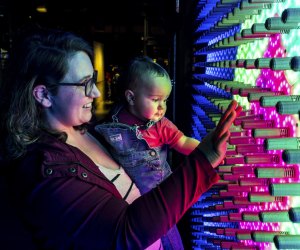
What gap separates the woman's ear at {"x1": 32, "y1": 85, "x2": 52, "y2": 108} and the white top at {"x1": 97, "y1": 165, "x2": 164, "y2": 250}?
31cm

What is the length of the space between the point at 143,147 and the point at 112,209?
0.70 meters

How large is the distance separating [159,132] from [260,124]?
3.75ft

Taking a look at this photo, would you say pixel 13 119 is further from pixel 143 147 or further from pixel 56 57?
pixel 143 147

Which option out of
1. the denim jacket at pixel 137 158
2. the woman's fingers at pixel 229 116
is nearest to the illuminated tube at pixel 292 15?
the woman's fingers at pixel 229 116

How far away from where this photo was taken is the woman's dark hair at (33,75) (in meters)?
1.30

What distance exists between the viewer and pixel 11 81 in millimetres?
1386

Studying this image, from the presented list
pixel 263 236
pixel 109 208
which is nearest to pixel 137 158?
pixel 109 208

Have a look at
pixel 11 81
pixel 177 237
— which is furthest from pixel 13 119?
pixel 177 237

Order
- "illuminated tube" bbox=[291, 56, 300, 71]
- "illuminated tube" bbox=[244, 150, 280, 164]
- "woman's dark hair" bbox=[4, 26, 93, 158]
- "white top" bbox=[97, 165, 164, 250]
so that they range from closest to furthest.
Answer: "illuminated tube" bbox=[291, 56, 300, 71] < "illuminated tube" bbox=[244, 150, 280, 164] < "woman's dark hair" bbox=[4, 26, 93, 158] < "white top" bbox=[97, 165, 164, 250]

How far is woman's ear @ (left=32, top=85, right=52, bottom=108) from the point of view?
4.36 feet

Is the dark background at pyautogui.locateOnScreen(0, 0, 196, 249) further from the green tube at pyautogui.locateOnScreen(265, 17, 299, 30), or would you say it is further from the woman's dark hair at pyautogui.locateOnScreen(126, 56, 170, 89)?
the green tube at pyautogui.locateOnScreen(265, 17, 299, 30)

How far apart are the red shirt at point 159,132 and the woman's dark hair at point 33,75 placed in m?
0.70

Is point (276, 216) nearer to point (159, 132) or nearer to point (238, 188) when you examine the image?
point (238, 188)

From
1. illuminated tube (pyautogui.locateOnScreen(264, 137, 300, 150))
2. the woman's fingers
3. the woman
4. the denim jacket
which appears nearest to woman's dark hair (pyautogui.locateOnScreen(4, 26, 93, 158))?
the woman
